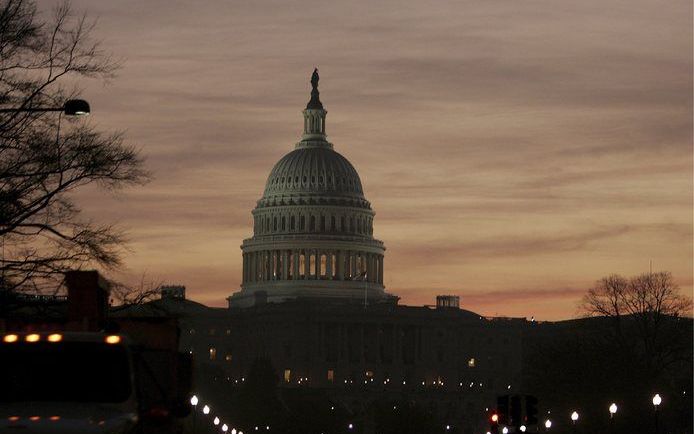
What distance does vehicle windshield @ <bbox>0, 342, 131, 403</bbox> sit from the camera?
24.8 metres

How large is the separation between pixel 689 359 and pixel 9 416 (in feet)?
352

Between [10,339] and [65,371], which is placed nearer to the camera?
[65,371]

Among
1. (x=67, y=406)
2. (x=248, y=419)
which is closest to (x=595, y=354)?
(x=248, y=419)

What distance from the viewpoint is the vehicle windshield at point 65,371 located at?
81.2 feet

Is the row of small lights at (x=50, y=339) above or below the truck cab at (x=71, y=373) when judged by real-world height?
above

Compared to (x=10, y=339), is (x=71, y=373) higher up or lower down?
lower down

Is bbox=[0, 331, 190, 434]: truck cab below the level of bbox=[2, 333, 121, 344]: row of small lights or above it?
below

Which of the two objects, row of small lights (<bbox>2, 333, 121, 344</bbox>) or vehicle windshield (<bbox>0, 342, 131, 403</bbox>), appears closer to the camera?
vehicle windshield (<bbox>0, 342, 131, 403</bbox>)

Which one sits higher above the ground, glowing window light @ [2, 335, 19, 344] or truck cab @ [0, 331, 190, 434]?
glowing window light @ [2, 335, 19, 344]

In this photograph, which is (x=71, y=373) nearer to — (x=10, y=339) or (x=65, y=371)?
(x=65, y=371)

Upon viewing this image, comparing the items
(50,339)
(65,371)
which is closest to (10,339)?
(50,339)

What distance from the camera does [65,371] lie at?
81.6 ft

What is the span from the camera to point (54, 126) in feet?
141

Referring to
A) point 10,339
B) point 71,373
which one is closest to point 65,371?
point 71,373
